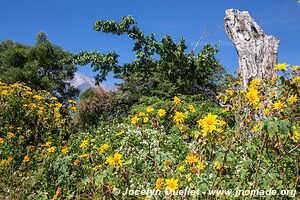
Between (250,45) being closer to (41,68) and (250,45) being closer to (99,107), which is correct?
(99,107)

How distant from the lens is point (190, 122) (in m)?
8.14

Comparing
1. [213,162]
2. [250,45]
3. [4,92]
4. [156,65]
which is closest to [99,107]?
[156,65]

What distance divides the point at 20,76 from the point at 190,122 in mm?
14709

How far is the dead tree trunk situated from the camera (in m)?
8.90

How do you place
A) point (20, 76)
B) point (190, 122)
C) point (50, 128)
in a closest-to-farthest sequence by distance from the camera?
1. point (50, 128)
2. point (190, 122)
3. point (20, 76)

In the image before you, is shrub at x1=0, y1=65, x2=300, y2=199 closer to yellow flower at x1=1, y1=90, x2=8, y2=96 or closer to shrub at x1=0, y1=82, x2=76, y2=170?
shrub at x1=0, y1=82, x2=76, y2=170

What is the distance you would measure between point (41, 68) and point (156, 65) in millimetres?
11699

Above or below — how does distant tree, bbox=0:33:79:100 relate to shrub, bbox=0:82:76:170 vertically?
above

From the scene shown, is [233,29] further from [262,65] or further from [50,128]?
[50,128]

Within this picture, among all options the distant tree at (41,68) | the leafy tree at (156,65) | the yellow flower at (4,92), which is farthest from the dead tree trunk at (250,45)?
the distant tree at (41,68)

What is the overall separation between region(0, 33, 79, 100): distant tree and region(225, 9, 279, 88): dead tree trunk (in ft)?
42.4

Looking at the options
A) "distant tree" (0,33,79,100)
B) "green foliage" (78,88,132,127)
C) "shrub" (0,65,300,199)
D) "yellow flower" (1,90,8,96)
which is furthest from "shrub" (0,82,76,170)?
"distant tree" (0,33,79,100)

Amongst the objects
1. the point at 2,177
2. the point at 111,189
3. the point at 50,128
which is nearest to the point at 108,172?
the point at 111,189

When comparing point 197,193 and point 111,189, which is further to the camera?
point 111,189
